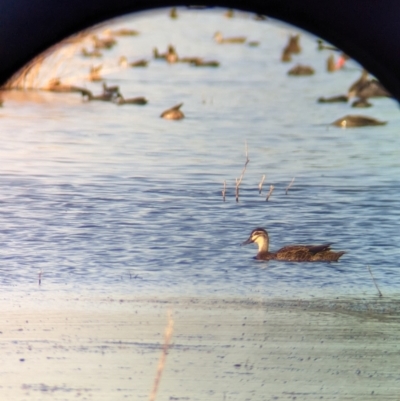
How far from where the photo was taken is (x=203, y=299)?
96 cm

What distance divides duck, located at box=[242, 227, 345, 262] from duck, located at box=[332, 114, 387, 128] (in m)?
0.21

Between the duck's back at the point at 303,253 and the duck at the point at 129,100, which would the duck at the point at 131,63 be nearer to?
the duck at the point at 129,100

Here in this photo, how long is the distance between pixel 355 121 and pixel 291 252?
26cm

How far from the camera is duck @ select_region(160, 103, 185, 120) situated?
0.95 meters

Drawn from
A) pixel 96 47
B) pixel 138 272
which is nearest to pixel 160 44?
pixel 96 47

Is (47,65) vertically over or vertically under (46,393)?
over

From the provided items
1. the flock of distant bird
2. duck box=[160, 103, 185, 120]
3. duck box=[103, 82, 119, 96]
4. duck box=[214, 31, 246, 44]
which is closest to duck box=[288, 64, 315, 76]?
the flock of distant bird

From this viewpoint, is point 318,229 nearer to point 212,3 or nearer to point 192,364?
point 192,364

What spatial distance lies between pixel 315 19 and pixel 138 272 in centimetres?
55

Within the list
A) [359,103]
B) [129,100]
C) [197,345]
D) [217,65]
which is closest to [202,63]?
[217,65]

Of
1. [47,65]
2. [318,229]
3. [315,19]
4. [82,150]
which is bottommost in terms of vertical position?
[318,229]

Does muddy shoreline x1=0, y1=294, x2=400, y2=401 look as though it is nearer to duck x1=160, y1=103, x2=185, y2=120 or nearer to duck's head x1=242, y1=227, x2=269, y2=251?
duck's head x1=242, y1=227, x2=269, y2=251

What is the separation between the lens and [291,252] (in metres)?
0.94

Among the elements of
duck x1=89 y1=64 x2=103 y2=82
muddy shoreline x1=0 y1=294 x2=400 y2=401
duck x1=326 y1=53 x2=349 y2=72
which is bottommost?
muddy shoreline x1=0 y1=294 x2=400 y2=401
